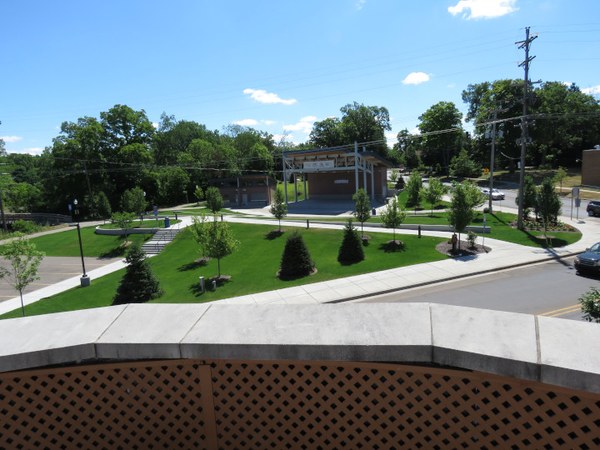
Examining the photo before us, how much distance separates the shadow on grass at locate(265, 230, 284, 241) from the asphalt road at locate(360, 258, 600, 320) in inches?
577

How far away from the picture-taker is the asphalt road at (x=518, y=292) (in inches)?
592

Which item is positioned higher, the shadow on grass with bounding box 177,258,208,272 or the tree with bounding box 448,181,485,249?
the tree with bounding box 448,181,485,249

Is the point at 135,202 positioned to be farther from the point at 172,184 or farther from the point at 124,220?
the point at 172,184

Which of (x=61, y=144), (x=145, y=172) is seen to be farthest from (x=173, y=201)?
(x=61, y=144)

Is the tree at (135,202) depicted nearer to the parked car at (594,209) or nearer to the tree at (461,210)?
the tree at (461,210)

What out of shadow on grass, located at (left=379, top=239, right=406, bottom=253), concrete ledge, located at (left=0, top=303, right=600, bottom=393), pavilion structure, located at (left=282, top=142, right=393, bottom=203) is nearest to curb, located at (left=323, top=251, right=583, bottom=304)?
shadow on grass, located at (left=379, top=239, right=406, bottom=253)

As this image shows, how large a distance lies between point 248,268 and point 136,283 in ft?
22.4

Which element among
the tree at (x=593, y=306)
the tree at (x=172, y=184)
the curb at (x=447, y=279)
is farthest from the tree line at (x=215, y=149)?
the tree at (x=593, y=306)

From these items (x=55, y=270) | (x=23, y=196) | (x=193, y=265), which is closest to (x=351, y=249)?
(x=193, y=265)

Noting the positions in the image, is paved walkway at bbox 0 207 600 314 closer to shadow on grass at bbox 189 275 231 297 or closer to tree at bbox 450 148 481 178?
shadow on grass at bbox 189 275 231 297

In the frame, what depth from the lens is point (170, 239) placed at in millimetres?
35688

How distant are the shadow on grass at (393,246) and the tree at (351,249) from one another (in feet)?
7.58

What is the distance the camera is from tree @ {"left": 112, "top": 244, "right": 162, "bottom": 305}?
21203 millimetres

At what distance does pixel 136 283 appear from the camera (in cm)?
2136
